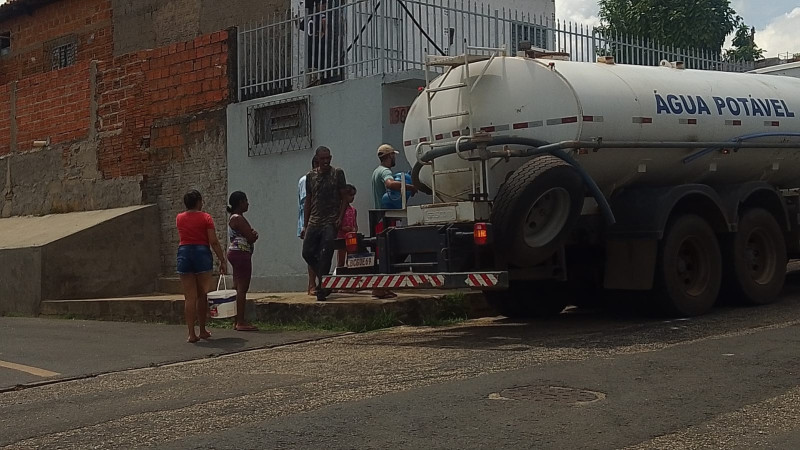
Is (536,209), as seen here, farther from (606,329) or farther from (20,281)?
→ (20,281)

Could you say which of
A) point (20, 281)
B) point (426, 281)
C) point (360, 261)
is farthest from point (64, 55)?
point (426, 281)

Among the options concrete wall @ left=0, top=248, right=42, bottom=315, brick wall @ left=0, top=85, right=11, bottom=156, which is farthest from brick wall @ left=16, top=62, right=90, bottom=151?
concrete wall @ left=0, top=248, right=42, bottom=315

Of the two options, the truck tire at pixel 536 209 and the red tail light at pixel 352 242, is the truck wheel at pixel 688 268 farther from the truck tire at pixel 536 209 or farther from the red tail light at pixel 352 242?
the red tail light at pixel 352 242

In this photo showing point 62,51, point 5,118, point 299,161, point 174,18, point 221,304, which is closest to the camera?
point 221,304

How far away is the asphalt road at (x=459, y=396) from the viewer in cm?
554

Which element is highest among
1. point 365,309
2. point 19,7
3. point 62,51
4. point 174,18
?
point 19,7

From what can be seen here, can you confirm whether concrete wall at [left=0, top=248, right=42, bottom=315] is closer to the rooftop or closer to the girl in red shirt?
the girl in red shirt

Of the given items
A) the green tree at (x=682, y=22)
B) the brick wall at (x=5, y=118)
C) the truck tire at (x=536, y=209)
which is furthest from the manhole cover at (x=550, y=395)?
the green tree at (x=682, y=22)

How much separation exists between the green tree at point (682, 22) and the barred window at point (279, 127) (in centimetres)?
1795

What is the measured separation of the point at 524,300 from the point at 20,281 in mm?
8501

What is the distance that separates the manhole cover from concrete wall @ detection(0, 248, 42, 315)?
10661 mm

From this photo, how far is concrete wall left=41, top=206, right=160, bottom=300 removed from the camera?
15.5m

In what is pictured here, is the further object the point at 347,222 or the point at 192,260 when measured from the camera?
the point at 347,222

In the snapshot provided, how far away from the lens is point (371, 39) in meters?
13.0
